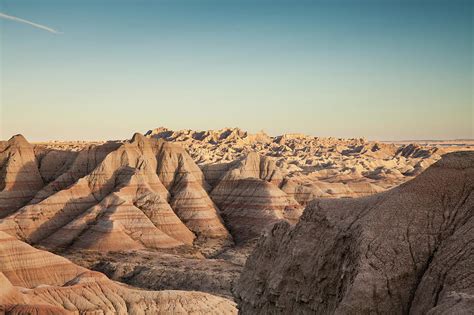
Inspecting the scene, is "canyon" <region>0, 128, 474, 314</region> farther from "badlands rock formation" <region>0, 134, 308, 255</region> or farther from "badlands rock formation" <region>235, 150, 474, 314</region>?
"badlands rock formation" <region>0, 134, 308, 255</region>

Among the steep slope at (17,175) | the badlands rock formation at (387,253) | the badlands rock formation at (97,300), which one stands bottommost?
the badlands rock formation at (97,300)

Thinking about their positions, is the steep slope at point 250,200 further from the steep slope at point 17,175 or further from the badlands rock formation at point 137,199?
the steep slope at point 17,175

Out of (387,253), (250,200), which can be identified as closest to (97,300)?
(387,253)

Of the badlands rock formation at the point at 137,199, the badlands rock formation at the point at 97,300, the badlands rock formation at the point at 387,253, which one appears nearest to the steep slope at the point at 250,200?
the badlands rock formation at the point at 137,199

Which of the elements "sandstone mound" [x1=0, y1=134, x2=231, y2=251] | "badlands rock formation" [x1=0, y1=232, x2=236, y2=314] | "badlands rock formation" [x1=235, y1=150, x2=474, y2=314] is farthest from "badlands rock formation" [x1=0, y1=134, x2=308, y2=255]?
"badlands rock formation" [x1=235, y1=150, x2=474, y2=314]

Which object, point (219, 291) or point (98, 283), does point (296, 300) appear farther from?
point (219, 291)

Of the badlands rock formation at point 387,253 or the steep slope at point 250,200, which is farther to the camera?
the steep slope at point 250,200

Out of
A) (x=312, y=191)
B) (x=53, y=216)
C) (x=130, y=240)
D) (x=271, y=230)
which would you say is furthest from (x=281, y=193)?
(x=271, y=230)
